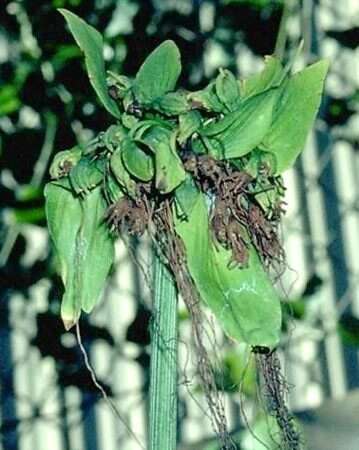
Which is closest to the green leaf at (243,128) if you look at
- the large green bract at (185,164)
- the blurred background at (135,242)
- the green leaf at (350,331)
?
the large green bract at (185,164)

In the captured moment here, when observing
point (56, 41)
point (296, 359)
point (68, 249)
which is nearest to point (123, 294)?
point (296, 359)

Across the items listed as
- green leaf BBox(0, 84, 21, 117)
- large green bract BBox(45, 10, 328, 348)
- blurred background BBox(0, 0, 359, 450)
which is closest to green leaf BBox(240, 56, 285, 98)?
large green bract BBox(45, 10, 328, 348)

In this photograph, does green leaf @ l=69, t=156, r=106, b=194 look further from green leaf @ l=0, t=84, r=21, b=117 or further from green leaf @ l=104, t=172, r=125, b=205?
green leaf @ l=0, t=84, r=21, b=117

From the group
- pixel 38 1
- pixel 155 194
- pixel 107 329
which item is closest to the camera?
pixel 155 194

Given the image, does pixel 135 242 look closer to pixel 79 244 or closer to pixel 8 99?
pixel 8 99

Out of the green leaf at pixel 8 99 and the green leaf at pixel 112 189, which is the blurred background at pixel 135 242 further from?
the green leaf at pixel 112 189

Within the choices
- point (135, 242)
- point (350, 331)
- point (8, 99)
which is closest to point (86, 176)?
point (135, 242)

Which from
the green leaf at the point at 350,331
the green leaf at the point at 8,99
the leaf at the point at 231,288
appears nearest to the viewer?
the leaf at the point at 231,288

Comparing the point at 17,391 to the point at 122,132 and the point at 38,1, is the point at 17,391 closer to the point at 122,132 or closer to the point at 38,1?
the point at 38,1
